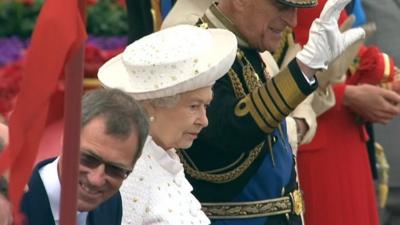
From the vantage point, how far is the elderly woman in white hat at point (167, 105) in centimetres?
412

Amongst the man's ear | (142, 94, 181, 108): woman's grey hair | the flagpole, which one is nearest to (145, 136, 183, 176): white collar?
(142, 94, 181, 108): woman's grey hair

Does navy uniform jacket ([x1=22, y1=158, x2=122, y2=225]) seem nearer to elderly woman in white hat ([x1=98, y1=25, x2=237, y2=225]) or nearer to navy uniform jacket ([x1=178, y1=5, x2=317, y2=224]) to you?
elderly woman in white hat ([x1=98, y1=25, x2=237, y2=225])

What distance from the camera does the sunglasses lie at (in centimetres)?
366

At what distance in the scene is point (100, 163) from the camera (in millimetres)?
3664

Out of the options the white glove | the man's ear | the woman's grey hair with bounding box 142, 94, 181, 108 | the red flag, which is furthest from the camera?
the man's ear

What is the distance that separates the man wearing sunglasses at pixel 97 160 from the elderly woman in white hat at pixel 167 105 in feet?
1.17

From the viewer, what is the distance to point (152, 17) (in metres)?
5.52

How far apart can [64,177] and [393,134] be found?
16.0 ft

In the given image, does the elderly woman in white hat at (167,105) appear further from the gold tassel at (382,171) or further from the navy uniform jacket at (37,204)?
the gold tassel at (382,171)

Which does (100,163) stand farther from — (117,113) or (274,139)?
(274,139)

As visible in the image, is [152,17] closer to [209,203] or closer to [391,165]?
[209,203]

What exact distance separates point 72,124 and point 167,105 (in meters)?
1.46

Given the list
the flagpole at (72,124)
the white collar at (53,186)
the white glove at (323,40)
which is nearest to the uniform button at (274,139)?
the white glove at (323,40)

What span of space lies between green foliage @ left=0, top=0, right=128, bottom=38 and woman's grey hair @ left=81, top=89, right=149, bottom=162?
155cm
